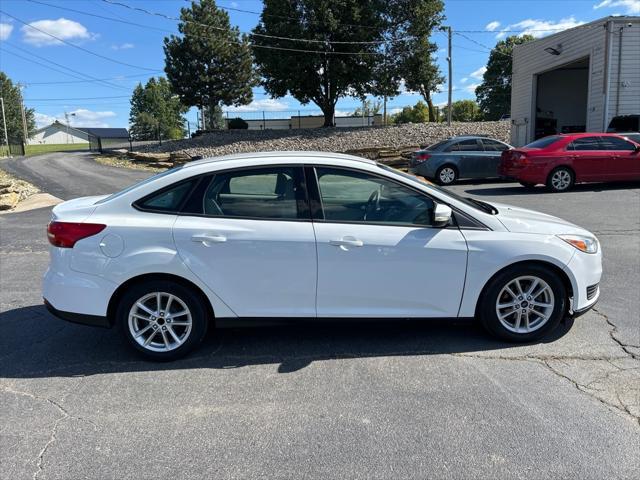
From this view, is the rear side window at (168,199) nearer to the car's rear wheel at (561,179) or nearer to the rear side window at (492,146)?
the car's rear wheel at (561,179)

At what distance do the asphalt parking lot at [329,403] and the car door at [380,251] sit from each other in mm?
446

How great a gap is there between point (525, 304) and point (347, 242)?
158 centimetres

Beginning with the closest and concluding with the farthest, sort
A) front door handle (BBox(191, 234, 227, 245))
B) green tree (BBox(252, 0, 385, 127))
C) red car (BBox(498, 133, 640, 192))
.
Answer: front door handle (BBox(191, 234, 227, 245)), red car (BBox(498, 133, 640, 192)), green tree (BBox(252, 0, 385, 127))

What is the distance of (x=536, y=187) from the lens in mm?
14758

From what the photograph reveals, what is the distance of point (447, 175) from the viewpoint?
640 inches

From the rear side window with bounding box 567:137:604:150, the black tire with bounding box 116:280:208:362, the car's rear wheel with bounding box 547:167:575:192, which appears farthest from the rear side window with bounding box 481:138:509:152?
the black tire with bounding box 116:280:208:362

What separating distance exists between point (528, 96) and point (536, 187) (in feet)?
41.2

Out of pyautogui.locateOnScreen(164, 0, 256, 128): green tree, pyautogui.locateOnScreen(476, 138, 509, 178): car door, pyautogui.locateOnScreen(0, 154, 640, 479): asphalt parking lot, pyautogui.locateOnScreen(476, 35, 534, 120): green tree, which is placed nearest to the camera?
pyautogui.locateOnScreen(0, 154, 640, 479): asphalt parking lot

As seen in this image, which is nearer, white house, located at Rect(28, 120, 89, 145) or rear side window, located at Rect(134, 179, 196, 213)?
rear side window, located at Rect(134, 179, 196, 213)

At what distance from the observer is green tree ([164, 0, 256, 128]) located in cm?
3684

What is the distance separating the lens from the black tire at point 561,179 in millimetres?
13312

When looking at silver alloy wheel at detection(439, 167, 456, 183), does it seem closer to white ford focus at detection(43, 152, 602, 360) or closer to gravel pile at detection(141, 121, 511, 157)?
gravel pile at detection(141, 121, 511, 157)

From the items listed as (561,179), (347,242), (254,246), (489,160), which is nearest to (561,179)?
(561,179)

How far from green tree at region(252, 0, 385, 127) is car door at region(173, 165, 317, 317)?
27.6 meters
